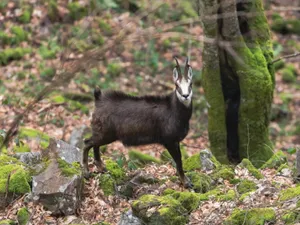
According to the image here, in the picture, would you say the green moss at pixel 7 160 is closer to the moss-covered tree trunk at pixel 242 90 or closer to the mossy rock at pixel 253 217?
the mossy rock at pixel 253 217

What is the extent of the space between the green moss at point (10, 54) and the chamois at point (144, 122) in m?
9.46

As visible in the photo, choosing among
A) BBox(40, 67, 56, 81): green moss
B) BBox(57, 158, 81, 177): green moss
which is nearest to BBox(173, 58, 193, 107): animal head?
BBox(57, 158, 81, 177): green moss

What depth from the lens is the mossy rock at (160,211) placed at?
23.4ft

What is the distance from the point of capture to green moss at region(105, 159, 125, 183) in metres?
8.70

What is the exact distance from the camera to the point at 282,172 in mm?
9234

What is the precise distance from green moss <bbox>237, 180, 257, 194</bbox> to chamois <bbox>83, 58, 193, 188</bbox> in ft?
2.41

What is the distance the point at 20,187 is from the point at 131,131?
71.1 inches

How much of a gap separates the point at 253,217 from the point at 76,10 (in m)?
14.4

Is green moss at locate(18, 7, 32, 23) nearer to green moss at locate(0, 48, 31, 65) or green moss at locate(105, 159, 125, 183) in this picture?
green moss at locate(0, 48, 31, 65)

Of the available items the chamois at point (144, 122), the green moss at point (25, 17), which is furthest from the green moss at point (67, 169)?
the green moss at point (25, 17)

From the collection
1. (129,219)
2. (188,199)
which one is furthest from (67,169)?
(188,199)

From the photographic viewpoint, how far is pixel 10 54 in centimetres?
1772

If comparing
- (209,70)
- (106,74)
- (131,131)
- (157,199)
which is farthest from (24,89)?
(157,199)

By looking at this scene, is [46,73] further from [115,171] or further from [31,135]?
[115,171]
